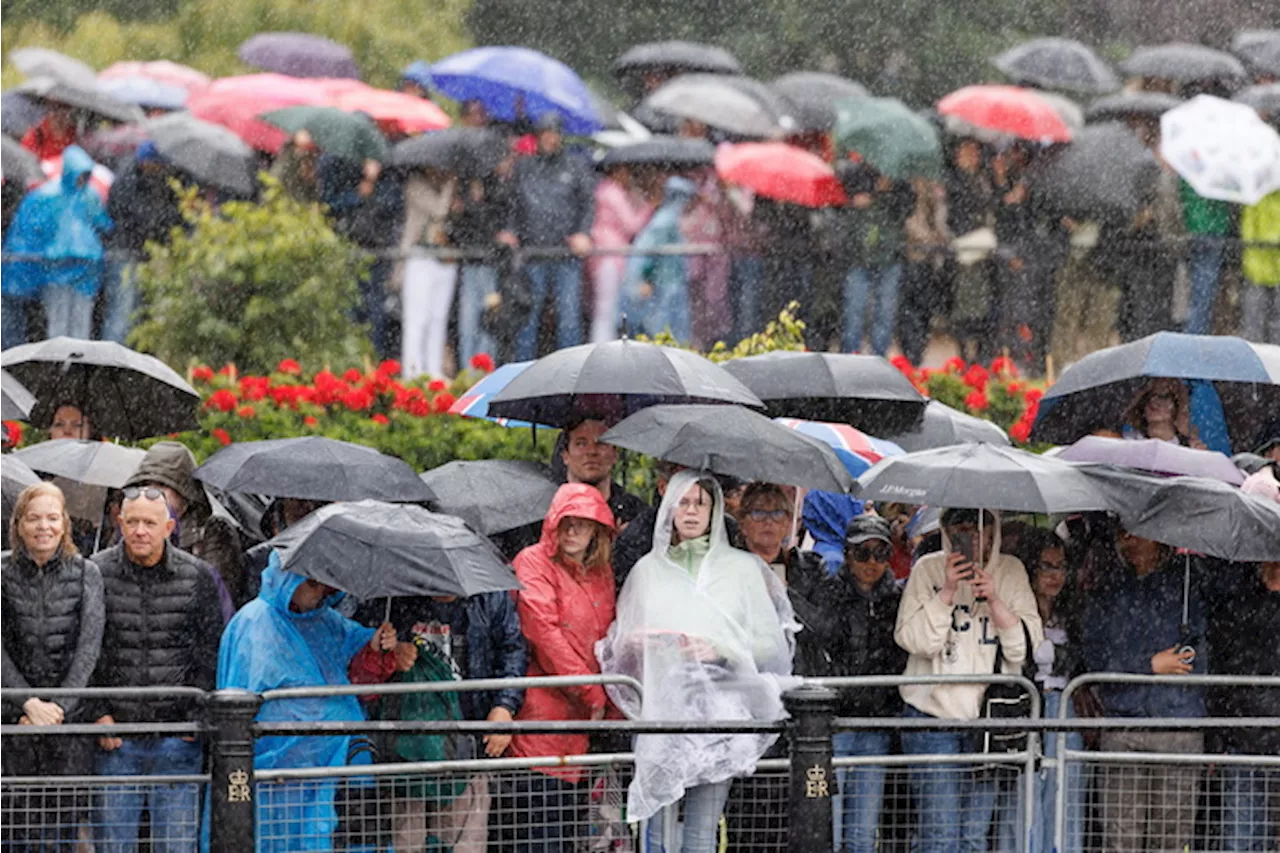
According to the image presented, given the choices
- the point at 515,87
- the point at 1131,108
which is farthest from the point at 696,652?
the point at 1131,108

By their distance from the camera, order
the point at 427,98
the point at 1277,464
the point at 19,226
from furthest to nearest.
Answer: the point at 427,98, the point at 19,226, the point at 1277,464

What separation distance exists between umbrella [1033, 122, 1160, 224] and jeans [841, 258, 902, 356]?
3.61ft

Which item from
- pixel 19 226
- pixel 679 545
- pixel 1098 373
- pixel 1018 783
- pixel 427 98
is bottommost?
pixel 1018 783

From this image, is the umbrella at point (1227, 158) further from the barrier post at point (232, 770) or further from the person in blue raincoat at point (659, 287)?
the barrier post at point (232, 770)

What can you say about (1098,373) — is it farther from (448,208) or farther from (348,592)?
(448,208)

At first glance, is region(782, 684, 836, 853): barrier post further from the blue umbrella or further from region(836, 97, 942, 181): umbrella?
the blue umbrella

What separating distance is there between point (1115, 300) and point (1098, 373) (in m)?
5.62

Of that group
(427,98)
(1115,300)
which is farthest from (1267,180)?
(427,98)

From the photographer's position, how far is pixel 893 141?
18.8 metres

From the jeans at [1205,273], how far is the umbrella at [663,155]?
302 centimetres

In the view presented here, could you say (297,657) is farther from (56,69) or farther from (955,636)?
(56,69)

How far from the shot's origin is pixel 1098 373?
43.9ft

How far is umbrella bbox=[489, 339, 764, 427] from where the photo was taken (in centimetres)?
1237

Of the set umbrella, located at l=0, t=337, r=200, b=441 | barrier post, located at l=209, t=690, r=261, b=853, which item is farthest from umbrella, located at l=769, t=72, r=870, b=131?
barrier post, located at l=209, t=690, r=261, b=853
